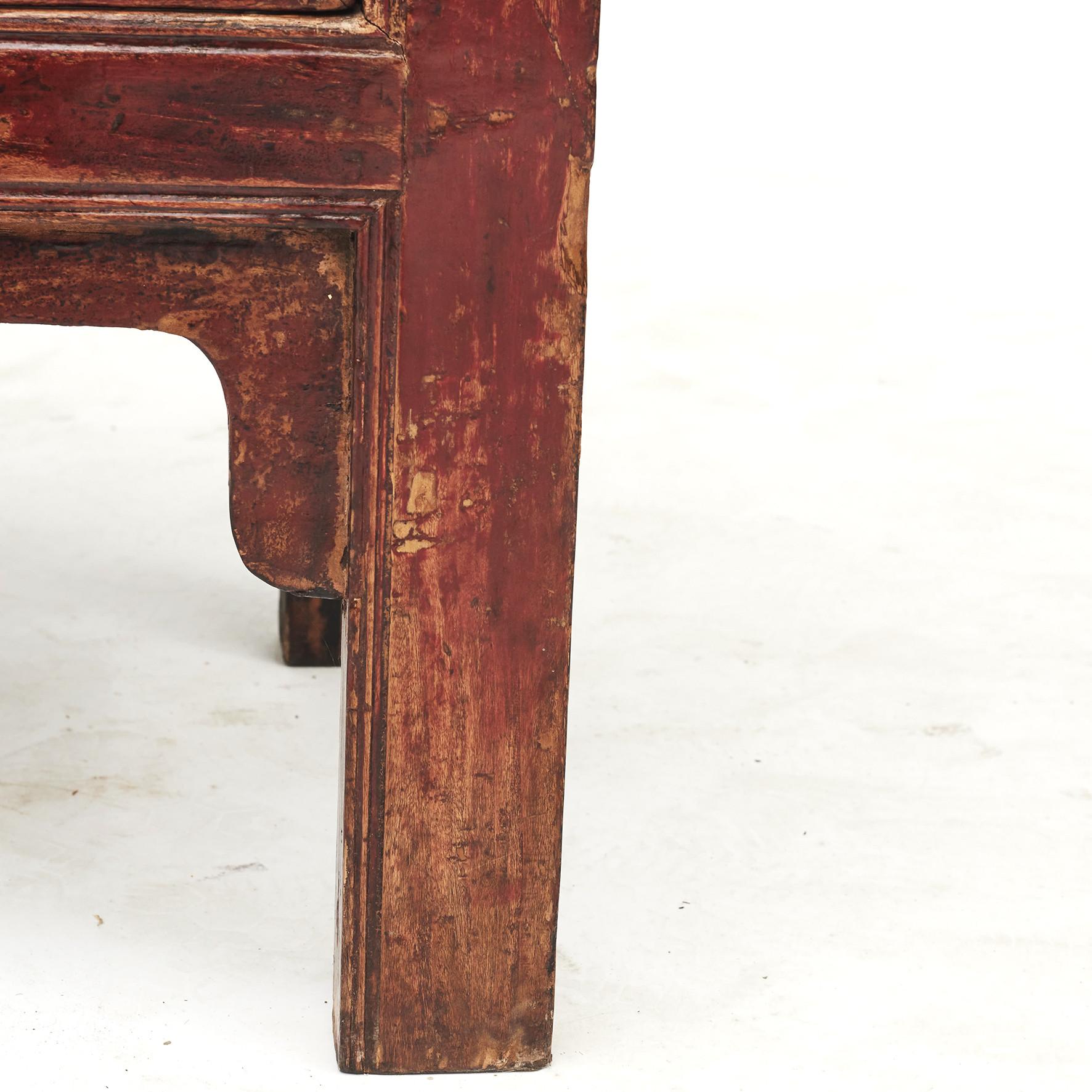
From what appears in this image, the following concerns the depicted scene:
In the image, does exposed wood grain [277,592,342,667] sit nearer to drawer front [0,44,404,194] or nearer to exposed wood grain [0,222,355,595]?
exposed wood grain [0,222,355,595]

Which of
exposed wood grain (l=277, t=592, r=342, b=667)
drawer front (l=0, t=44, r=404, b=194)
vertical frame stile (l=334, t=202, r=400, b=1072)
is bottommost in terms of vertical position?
exposed wood grain (l=277, t=592, r=342, b=667)

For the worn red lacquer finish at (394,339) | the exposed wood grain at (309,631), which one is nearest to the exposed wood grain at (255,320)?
the worn red lacquer finish at (394,339)

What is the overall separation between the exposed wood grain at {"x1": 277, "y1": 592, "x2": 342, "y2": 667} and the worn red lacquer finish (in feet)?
2.66

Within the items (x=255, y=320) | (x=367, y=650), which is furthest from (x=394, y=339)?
(x=367, y=650)

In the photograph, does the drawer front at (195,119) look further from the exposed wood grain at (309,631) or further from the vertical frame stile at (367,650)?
the exposed wood grain at (309,631)

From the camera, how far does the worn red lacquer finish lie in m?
1.10

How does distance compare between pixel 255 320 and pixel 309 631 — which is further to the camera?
pixel 309 631

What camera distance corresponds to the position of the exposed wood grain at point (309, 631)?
2.04 meters

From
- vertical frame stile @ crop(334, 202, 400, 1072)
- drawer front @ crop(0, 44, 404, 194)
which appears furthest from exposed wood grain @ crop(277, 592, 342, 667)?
drawer front @ crop(0, 44, 404, 194)

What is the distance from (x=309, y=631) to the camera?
206cm

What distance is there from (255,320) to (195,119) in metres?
0.14

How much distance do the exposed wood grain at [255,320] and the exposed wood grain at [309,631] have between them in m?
0.83

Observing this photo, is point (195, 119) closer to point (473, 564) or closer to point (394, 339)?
point (394, 339)

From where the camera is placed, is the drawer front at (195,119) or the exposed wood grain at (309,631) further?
the exposed wood grain at (309,631)
